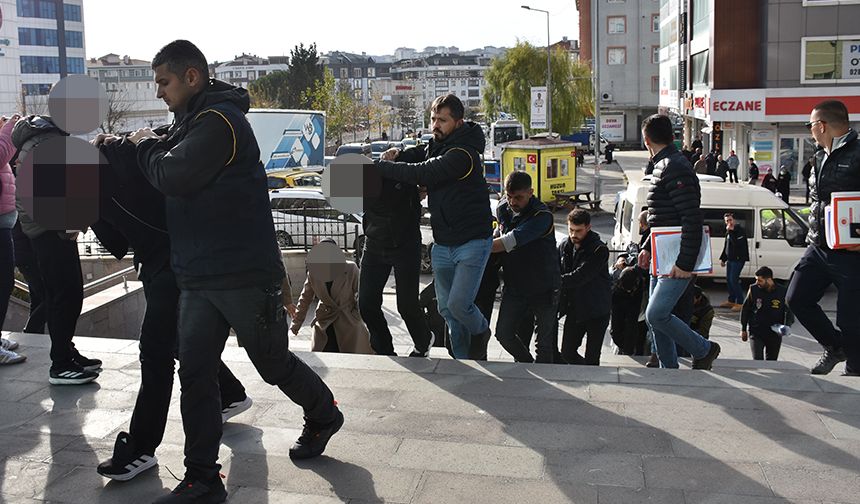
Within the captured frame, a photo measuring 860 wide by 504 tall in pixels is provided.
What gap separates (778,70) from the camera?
32.2 meters

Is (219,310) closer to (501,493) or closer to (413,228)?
(501,493)

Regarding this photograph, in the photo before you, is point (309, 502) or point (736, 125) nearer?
point (309, 502)

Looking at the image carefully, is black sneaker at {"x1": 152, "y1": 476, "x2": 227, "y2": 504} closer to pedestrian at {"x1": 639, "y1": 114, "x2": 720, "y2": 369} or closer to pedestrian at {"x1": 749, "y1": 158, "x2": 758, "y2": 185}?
pedestrian at {"x1": 639, "y1": 114, "x2": 720, "y2": 369}

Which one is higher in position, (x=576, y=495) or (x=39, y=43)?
(x=39, y=43)

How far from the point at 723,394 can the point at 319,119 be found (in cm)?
3001

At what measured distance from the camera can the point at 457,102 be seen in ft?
18.4

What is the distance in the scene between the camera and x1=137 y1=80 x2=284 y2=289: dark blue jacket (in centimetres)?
354

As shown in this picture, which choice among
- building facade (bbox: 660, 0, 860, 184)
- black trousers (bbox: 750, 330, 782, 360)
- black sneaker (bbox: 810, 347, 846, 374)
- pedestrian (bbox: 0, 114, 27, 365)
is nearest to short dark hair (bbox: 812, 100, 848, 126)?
black sneaker (bbox: 810, 347, 846, 374)

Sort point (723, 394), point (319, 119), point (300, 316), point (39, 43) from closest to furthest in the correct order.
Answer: point (723, 394)
point (300, 316)
point (319, 119)
point (39, 43)

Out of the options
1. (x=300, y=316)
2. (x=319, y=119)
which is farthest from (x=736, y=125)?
(x=300, y=316)

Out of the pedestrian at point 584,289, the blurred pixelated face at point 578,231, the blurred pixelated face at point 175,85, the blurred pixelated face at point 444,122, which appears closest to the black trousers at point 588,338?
the pedestrian at point 584,289

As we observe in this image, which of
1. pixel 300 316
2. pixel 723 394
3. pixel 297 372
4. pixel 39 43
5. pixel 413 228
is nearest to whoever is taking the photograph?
pixel 297 372

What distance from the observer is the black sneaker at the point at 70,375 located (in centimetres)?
545

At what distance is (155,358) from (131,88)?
101455 mm
